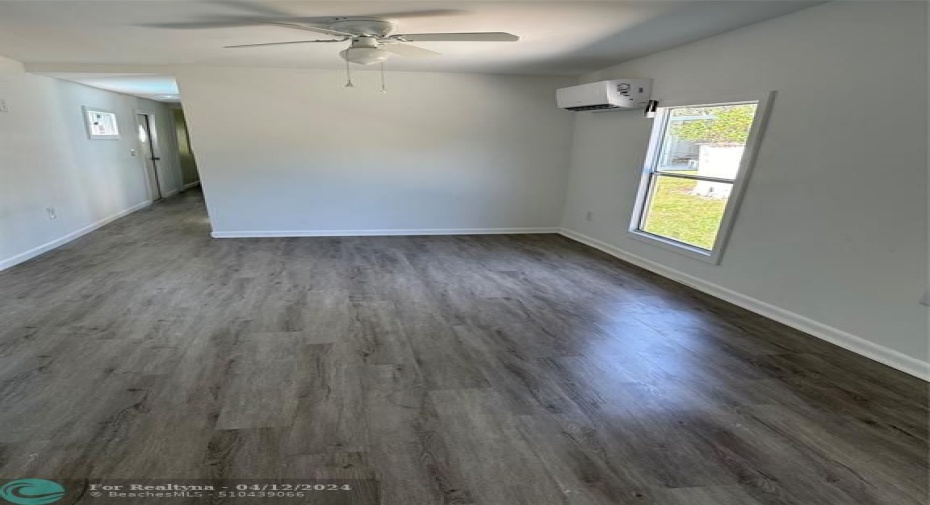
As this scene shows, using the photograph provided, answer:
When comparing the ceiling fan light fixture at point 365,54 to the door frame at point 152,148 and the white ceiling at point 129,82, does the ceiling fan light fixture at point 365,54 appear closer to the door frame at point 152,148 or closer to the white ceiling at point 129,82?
the white ceiling at point 129,82

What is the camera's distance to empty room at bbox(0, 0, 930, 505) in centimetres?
175

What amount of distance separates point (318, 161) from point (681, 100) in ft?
14.1

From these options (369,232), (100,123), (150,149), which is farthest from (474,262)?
(150,149)

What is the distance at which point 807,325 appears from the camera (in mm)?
2955

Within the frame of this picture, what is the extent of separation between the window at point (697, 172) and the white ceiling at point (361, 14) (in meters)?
0.66

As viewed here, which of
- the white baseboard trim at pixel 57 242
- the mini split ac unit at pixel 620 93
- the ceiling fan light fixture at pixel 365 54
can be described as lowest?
the white baseboard trim at pixel 57 242

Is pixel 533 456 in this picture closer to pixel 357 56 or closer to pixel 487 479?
pixel 487 479

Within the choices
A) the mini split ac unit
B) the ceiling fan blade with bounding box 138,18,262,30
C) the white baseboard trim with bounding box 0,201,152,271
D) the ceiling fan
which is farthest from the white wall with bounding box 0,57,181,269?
the mini split ac unit

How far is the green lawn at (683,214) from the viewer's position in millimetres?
3748

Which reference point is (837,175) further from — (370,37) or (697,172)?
(370,37)

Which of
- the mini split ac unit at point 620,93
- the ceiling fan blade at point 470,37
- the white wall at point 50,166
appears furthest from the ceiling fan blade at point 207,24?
the mini split ac unit at point 620,93

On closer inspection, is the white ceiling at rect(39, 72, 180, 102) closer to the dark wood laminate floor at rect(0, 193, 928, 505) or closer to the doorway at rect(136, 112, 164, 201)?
the doorway at rect(136, 112, 164, 201)

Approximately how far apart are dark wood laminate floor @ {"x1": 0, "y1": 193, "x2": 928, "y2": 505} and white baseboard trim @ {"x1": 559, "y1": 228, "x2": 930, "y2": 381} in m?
0.10

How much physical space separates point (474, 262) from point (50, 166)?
17.0 feet
